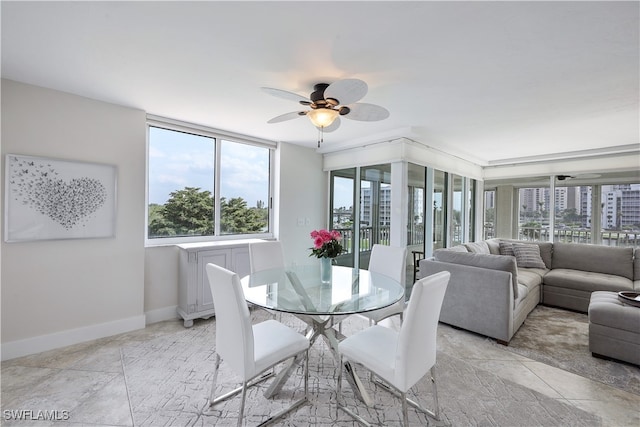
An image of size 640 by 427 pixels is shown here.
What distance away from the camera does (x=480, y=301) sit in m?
2.95

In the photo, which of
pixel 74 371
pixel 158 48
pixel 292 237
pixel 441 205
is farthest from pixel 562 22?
pixel 74 371

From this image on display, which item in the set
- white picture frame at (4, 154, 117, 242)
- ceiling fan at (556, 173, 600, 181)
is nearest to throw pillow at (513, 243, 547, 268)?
ceiling fan at (556, 173, 600, 181)

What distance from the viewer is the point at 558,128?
3.45m

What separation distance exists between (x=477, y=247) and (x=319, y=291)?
311 cm

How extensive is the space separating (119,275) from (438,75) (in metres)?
3.53

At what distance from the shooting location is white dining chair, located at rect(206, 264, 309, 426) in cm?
159

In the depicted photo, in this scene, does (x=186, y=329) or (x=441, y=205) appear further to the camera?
(x=441, y=205)

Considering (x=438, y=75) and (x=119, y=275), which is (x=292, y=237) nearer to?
(x=119, y=275)

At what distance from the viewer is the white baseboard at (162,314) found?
3214 mm

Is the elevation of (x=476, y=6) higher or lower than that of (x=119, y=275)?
higher

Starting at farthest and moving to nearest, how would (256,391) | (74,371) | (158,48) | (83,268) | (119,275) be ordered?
(119,275) → (83,268) → (74,371) → (256,391) → (158,48)

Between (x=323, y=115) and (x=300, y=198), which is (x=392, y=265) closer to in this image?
(x=323, y=115)

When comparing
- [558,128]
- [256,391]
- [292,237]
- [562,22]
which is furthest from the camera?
[292,237]

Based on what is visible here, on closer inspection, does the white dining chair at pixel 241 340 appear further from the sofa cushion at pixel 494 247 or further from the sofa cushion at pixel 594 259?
the sofa cushion at pixel 594 259
